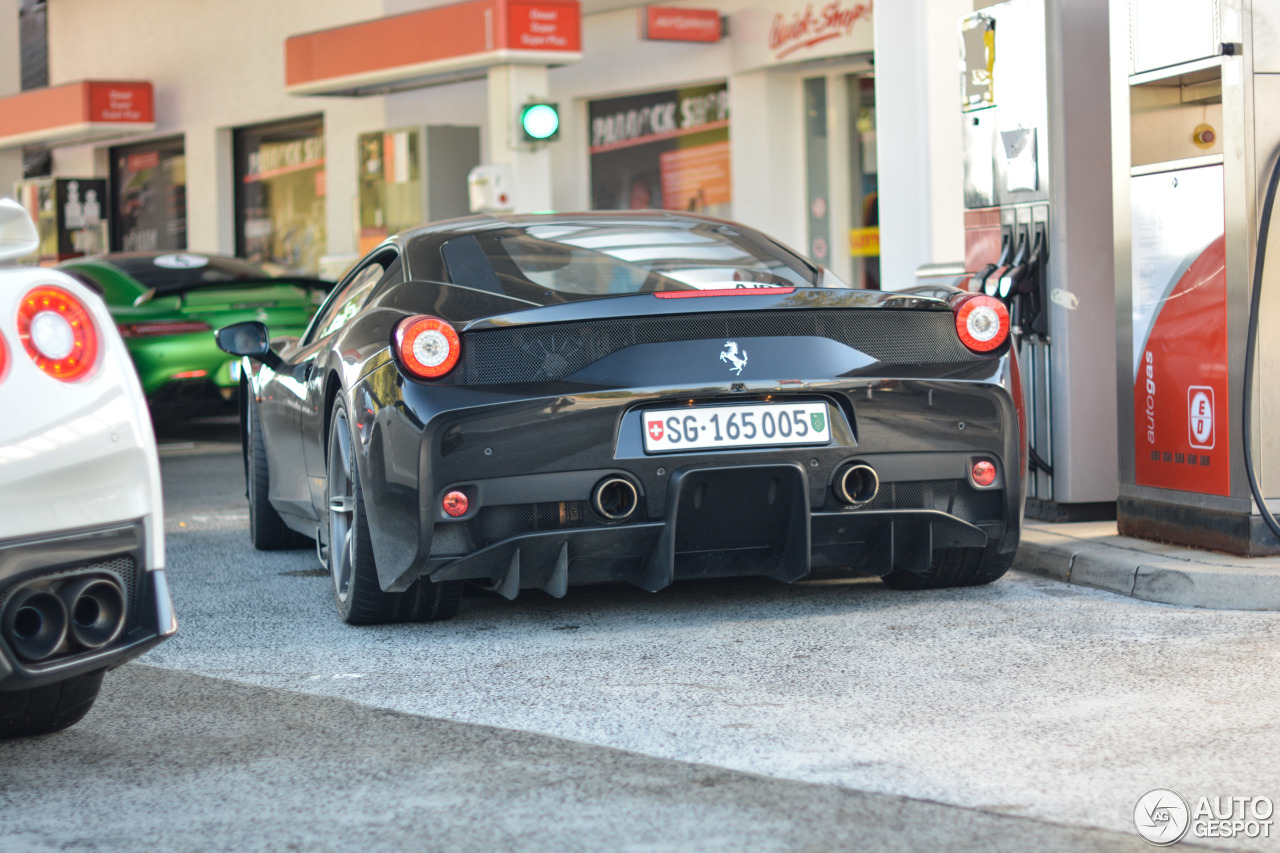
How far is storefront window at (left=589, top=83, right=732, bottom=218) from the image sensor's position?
56.9ft

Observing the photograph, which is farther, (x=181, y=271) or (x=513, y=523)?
(x=181, y=271)

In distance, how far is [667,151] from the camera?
18.0 metres

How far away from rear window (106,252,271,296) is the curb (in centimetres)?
Answer: 721

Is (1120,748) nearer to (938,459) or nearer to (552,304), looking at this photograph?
(938,459)

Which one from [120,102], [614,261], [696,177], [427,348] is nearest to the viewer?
Result: [427,348]

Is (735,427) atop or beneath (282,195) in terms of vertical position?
beneath

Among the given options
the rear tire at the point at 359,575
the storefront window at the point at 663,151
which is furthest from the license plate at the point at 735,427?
the storefront window at the point at 663,151

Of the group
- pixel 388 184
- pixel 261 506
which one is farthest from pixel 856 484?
pixel 388 184

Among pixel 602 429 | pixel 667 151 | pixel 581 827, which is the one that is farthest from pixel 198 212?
pixel 581 827

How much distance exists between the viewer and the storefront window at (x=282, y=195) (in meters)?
23.1

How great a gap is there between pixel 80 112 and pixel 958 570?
72.0 ft

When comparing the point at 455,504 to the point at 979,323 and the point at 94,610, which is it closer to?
the point at 94,610

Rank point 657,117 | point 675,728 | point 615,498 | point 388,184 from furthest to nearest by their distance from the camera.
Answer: point 388,184
point 657,117
point 615,498
point 675,728

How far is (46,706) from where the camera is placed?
12.0 feet
